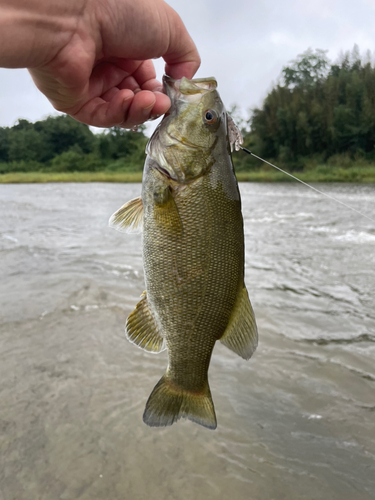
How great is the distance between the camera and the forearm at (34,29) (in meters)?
1.74

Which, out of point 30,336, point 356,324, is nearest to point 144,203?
point 30,336

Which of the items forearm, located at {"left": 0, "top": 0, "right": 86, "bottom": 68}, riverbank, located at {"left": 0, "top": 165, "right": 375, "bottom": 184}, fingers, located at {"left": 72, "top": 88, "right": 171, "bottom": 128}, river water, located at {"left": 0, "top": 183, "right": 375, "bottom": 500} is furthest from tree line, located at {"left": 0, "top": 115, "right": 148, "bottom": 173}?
forearm, located at {"left": 0, "top": 0, "right": 86, "bottom": 68}

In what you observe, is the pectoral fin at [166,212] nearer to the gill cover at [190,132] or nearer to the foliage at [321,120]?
the gill cover at [190,132]

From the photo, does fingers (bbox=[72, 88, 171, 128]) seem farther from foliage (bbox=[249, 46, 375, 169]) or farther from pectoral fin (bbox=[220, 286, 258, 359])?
foliage (bbox=[249, 46, 375, 169])

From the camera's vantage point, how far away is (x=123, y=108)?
2.32 meters

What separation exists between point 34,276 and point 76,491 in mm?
5015

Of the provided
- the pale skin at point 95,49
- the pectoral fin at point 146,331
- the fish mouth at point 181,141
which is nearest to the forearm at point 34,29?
the pale skin at point 95,49

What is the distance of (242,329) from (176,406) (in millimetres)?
553

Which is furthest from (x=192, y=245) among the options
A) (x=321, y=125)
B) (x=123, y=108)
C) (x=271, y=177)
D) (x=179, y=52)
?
(x=321, y=125)

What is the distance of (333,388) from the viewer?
3.91 meters

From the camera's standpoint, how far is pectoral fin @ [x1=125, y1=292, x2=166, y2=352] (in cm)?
220

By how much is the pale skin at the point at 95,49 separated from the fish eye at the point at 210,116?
0.21 m

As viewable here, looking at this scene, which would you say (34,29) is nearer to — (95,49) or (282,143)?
(95,49)

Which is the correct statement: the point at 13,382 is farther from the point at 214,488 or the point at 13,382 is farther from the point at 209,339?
the point at 209,339
